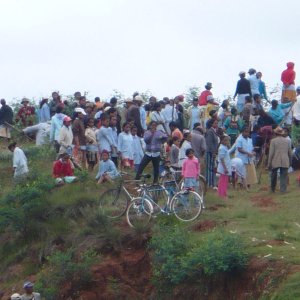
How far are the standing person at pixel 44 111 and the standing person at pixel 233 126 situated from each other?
571 cm

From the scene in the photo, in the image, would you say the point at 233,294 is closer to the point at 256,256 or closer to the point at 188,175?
the point at 256,256

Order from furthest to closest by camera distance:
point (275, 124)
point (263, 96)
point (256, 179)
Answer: point (263, 96)
point (275, 124)
point (256, 179)

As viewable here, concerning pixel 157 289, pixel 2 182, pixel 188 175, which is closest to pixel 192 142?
pixel 188 175

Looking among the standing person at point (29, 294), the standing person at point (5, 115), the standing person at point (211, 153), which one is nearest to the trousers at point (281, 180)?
the standing person at point (211, 153)

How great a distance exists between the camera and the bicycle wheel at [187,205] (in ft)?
77.3

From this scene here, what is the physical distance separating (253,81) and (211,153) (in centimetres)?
758

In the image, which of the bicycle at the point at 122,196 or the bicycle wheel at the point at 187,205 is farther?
the bicycle at the point at 122,196

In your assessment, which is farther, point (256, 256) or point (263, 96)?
point (263, 96)

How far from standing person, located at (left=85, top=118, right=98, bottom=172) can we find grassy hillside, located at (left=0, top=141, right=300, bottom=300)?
1.77m

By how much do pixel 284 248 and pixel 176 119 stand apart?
12.2 meters

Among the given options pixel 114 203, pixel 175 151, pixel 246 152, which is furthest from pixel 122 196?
pixel 246 152

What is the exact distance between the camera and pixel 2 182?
32.6 meters

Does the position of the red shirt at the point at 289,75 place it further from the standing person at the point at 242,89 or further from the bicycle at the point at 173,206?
the bicycle at the point at 173,206

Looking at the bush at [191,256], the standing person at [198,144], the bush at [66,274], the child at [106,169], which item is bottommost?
the bush at [66,274]
